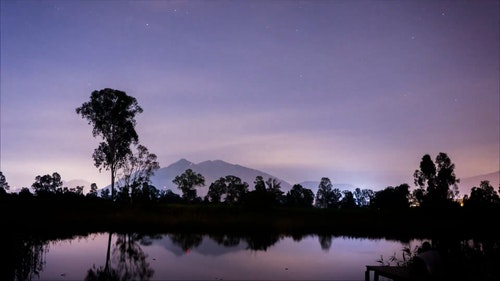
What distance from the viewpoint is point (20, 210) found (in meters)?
41.8

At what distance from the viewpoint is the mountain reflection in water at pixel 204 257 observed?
1939cm

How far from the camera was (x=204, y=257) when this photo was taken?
28.3 m

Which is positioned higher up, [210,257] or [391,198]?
[391,198]

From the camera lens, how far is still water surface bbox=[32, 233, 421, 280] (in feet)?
74.5

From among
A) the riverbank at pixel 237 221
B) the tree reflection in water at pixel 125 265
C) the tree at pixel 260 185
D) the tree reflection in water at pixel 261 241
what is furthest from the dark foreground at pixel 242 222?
the tree reflection in water at pixel 125 265

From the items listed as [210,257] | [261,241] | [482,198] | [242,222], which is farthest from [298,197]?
[210,257]

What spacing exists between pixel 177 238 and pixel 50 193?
2444 centimetres

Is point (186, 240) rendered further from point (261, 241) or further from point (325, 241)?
point (325, 241)

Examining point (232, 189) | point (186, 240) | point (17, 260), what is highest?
point (232, 189)

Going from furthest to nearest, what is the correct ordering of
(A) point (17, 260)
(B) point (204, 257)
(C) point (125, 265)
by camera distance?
(B) point (204, 257), (C) point (125, 265), (A) point (17, 260)

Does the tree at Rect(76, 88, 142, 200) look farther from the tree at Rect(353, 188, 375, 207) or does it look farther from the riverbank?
the tree at Rect(353, 188, 375, 207)

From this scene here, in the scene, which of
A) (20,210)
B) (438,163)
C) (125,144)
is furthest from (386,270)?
(438,163)

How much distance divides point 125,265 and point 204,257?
6078mm

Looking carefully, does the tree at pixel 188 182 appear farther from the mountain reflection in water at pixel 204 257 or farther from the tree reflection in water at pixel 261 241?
the mountain reflection in water at pixel 204 257
